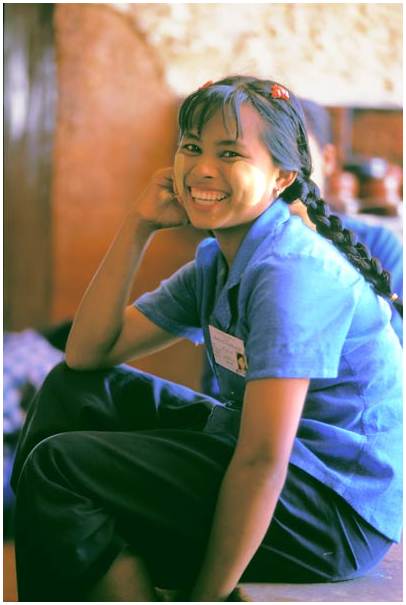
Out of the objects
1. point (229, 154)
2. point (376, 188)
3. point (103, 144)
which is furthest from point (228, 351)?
point (103, 144)

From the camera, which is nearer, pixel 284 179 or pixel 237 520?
pixel 237 520

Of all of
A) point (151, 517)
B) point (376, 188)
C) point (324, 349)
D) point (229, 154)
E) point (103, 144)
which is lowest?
point (151, 517)

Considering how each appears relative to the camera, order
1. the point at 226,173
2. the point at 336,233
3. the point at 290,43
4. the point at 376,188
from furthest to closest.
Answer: the point at 376,188 → the point at 290,43 → the point at 336,233 → the point at 226,173

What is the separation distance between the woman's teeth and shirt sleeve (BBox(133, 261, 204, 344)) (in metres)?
0.24

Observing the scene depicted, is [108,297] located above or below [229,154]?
below

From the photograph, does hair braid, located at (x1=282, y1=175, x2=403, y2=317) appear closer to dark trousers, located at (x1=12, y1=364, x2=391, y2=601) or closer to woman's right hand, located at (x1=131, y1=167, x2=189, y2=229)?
woman's right hand, located at (x1=131, y1=167, x2=189, y2=229)

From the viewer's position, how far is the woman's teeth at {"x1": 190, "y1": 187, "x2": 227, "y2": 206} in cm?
111

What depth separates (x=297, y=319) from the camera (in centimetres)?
101

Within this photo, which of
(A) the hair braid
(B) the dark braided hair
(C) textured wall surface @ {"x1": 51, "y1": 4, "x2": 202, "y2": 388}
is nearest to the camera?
(B) the dark braided hair

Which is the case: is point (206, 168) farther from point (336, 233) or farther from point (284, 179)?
point (336, 233)

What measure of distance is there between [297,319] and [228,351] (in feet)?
0.57

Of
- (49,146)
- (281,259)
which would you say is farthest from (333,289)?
(49,146)

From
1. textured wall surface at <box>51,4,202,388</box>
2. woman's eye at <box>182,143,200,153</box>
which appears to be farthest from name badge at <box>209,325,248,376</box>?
textured wall surface at <box>51,4,202,388</box>

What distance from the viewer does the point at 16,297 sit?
141 inches
